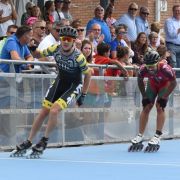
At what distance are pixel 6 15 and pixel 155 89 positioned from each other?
4752mm

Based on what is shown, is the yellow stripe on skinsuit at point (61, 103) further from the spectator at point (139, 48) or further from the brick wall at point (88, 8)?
the brick wall at point (88, 8)

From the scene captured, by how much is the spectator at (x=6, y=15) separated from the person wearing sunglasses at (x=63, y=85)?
4345mm

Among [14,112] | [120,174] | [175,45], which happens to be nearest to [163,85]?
[14,112]

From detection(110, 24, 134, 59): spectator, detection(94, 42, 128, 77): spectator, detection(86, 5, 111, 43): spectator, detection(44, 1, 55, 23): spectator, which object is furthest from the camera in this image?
detection(86, 5, 111, 43): spectator

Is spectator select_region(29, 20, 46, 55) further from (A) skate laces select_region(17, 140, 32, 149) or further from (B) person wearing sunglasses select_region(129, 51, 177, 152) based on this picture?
(A) skate laces select_region(17, 140, 32, 149)

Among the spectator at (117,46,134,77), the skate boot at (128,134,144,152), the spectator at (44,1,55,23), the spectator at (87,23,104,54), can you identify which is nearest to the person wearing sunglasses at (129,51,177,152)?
the skate boot at (128,134,144,152)

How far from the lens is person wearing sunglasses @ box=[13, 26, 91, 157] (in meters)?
12.3

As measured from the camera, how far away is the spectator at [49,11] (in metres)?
17.9

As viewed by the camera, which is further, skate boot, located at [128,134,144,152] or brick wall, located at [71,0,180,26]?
brick wall, located at [71,0,180,26]

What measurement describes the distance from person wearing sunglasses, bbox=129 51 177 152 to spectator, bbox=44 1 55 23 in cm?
431

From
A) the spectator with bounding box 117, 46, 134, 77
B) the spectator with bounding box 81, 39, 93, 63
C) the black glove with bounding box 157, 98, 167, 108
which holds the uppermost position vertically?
the spectator with bounding box 81, 39, 93, 63

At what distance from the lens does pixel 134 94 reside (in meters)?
16.6

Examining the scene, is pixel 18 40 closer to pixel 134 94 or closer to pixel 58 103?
pixel 58 103

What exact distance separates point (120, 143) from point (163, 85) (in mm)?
2479
